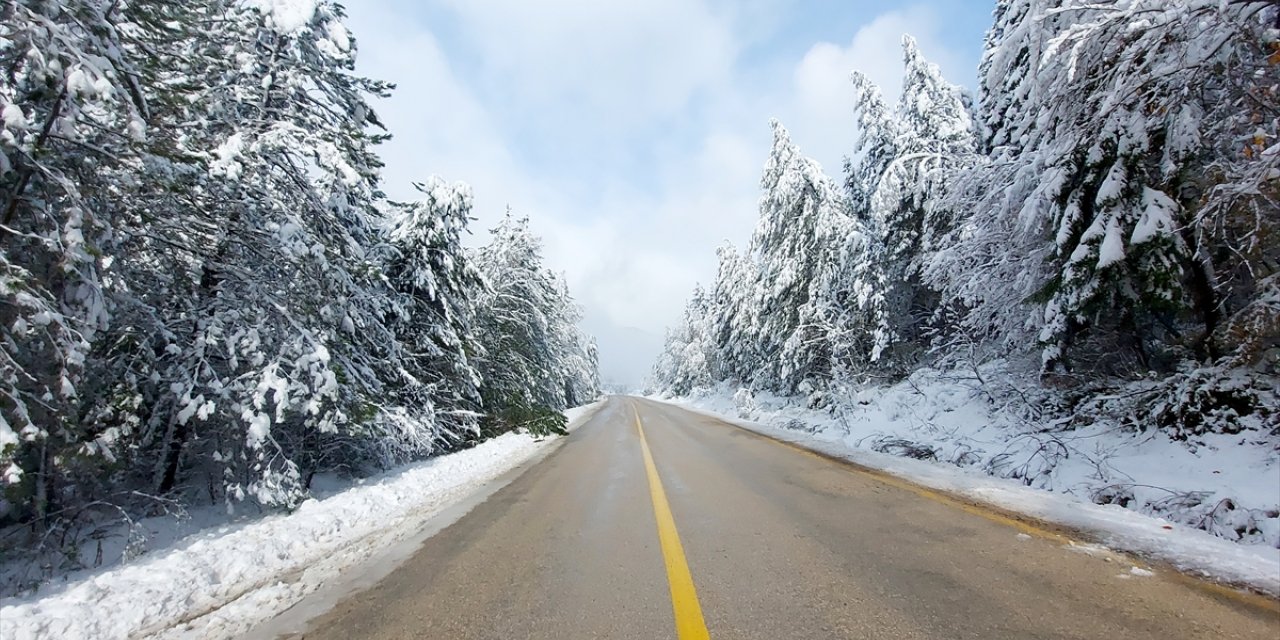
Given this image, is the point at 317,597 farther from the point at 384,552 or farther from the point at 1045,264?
the point at 1045,264

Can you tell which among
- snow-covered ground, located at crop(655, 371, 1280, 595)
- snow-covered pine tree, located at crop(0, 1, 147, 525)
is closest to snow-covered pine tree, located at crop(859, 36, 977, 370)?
snow-covered ground, located at crop(655, 371, 1280, 595)

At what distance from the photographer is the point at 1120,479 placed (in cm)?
529

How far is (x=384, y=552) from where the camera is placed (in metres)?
4.68

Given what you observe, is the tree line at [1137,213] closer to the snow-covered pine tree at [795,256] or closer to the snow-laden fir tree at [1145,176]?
the snow-laden fir tree at [1145,176]

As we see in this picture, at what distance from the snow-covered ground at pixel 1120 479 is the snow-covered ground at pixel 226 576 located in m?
6.33

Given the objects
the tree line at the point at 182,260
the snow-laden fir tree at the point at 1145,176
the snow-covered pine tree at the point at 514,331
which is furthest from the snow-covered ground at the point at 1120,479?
the snow-covered pine tree at the point at 514,331

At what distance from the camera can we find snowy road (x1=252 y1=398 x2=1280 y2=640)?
2.70 meters

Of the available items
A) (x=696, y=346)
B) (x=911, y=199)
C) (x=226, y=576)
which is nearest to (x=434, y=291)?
(x=226, y=576)

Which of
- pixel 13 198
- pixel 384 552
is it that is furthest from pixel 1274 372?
pixel 13 198

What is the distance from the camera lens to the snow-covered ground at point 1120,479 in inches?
140

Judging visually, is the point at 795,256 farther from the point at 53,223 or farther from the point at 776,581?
the point at 53,223

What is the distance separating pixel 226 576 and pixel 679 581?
3.84m

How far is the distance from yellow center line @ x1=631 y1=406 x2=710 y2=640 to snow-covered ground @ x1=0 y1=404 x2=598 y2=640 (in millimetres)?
2731

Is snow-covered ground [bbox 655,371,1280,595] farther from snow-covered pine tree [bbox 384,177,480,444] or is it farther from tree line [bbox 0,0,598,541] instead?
snow-covered pine tree [bbox 384,177,480,444]
